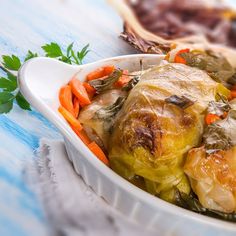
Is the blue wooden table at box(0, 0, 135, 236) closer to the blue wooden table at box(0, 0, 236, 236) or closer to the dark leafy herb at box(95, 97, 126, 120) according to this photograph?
the blue wooden table at box(0, 0, 236, 236)

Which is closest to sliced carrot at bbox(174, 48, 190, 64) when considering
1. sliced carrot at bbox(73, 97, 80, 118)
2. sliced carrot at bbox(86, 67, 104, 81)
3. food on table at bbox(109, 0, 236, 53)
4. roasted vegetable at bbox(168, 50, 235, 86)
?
roasted vegetable at bbox(168, 50, 235, 86)

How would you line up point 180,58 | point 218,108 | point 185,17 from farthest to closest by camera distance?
point 180,58 → point 218,108 → point 185,17

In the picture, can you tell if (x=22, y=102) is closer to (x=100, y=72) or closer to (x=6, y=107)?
(x=6, y=107)

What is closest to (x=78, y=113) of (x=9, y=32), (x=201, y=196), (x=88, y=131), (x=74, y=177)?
(x=88, y=131)

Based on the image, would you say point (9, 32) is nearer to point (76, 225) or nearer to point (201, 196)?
point (76, 225)

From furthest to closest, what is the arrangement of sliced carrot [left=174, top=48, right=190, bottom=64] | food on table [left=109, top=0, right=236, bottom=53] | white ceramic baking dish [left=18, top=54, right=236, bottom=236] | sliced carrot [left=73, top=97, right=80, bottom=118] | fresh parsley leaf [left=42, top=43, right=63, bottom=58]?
fresh parsley leaf [left=42, top=43, right=63, bottom=58] < sliced carrot [left=174, top=48, right=190, bottom=64] < sliced carrot [left=73, top=97, right=80, bottom=118] < white ceramic baking dish [left=18, top=54, right=236, bottom=236] < food on table [left=109, top=0, right=236, bottom=53]

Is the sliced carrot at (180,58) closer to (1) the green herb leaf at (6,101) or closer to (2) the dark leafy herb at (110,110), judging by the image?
(2) the dark leafy herb at (110,110)

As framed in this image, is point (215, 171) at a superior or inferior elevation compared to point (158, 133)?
inferior

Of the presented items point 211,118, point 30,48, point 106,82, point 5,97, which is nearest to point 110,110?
point 106,82
